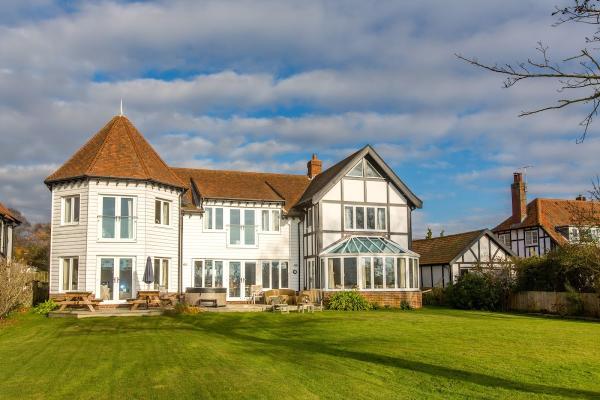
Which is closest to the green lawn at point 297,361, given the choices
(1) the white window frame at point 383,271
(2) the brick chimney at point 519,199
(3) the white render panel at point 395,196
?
(1) the white window frame at point 383,271

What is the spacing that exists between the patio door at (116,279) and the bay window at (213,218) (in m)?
5.41

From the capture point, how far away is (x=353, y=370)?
1092 centimetres

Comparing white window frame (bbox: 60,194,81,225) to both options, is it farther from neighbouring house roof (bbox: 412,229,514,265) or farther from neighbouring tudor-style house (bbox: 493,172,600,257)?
neighbouring tudor-style house (bbox: 493,172,600,257)

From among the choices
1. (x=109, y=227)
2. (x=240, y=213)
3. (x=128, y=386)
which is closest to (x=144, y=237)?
(x=109, y=227)

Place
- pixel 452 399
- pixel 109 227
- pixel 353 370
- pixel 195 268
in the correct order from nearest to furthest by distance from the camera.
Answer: pixel 452 399 < pixel 353 370 < pixel 109 227 < pixel 195 268

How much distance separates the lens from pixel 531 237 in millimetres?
43438

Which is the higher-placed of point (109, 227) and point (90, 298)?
point (109, 227)

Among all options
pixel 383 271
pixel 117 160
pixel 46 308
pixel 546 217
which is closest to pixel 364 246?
pixel 383 271

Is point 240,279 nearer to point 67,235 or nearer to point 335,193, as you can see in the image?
point 335,193

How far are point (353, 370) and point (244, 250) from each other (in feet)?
66.9

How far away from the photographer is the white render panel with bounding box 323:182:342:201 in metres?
30.4

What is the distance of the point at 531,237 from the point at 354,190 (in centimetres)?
1927

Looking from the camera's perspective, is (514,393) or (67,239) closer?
(514,393)

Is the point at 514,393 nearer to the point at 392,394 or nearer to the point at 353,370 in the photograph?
the point at 392,394
